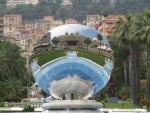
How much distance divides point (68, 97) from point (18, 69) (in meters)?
61.6

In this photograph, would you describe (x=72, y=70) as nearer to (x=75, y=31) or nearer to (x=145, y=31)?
(x=75, y=31)

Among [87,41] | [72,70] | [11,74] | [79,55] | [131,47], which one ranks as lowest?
[11,74]

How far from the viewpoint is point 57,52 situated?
75.1 feet

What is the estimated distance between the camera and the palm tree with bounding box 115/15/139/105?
58.4m

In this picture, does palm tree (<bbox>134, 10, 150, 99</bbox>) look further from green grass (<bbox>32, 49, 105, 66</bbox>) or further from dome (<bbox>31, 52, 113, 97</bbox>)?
green grass (<bbox>32, 49, 105, 66</bbox>)

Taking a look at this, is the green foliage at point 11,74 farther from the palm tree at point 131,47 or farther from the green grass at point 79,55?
the green grass at point 79,55

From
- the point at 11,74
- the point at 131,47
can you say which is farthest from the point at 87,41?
the point at 11,74

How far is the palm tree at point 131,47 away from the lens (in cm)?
5841

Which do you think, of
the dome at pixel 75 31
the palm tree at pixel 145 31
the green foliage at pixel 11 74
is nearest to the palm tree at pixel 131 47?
the palm tree at pixel 145 31

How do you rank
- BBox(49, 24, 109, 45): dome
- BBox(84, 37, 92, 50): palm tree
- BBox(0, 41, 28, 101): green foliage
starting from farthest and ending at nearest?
BBox(0, 41, 28, 101): green foliage
BBox(49, 24, 109, 45): dome
BBox(84, 37, 92, 50): palm tree

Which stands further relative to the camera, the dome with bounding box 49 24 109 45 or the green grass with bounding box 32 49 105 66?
the dome with bounding box 49 24 109 45

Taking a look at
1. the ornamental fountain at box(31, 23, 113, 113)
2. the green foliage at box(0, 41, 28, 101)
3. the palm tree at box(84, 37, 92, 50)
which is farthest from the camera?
the green foliage at box(0, 41, 28, 101)

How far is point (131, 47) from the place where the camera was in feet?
197

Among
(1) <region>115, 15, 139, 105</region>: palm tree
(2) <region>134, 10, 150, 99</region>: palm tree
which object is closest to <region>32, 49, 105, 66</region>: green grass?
(2) <region>134, 10, 150, 99</region>: palm tree
